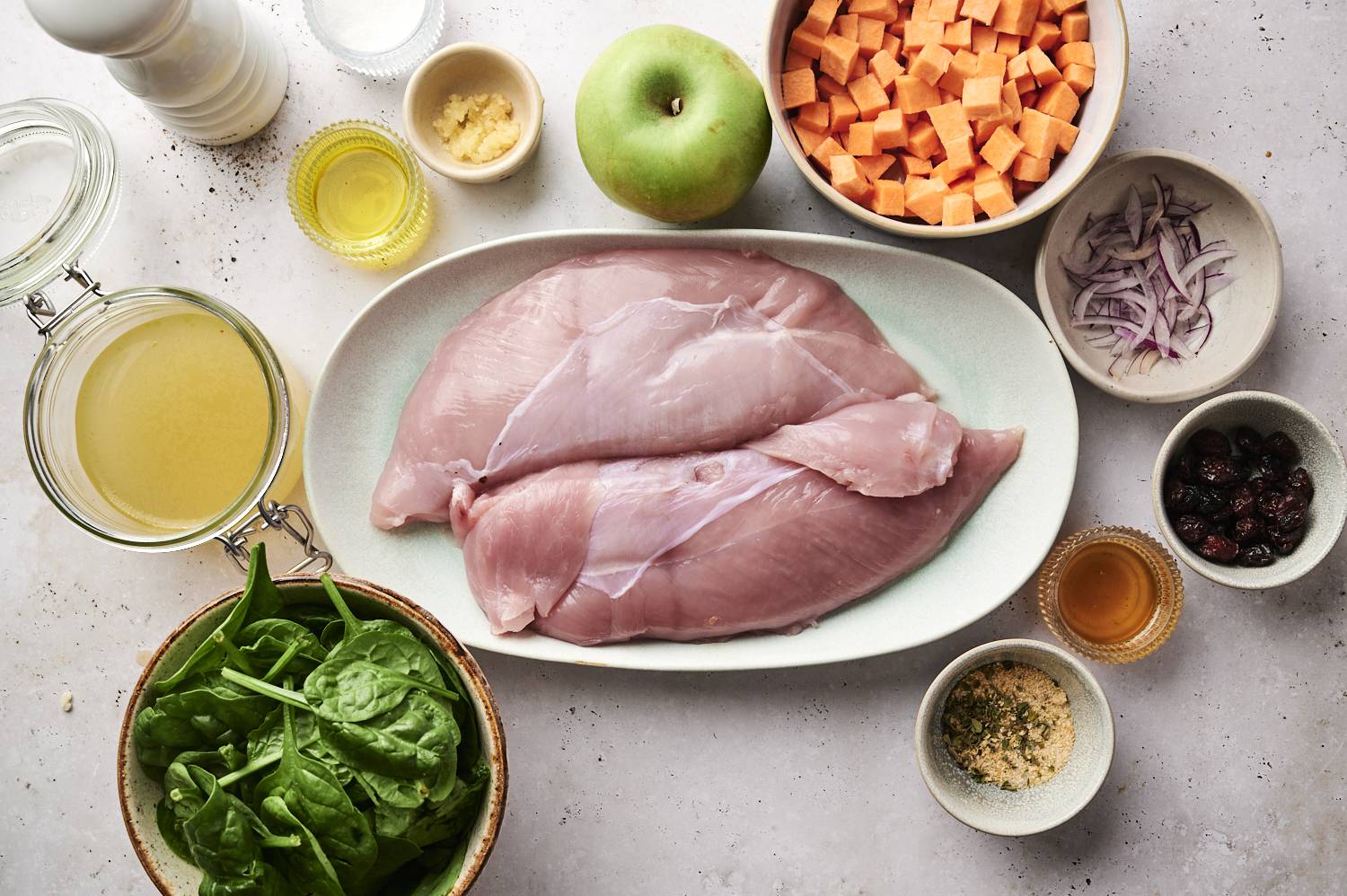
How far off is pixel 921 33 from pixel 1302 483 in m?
1.05

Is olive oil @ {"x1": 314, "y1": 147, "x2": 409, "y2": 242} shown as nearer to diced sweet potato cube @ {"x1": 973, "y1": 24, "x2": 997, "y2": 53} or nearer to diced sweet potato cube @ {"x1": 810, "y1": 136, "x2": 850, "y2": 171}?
diced sweet potato cube @ {"x1": 810, "y1": 136, "x2": 850, "y2": 171}

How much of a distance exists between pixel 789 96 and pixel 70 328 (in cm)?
133

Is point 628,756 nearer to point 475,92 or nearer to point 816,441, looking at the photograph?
point 816,441

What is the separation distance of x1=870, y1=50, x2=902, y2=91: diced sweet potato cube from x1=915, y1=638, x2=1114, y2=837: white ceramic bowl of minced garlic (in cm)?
102

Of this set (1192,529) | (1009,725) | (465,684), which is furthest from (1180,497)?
(465,684)

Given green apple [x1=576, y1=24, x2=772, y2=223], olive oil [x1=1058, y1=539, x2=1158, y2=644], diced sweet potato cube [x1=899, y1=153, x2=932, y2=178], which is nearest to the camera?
green apple [x1=576, y1=24, x2=772, y2=223]

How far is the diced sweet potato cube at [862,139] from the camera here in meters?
1.61

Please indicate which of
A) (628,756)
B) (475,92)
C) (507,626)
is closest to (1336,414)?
(628,756)

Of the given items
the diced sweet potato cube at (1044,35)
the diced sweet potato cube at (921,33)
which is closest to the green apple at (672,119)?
the diced sweet potato cube at (921,33)

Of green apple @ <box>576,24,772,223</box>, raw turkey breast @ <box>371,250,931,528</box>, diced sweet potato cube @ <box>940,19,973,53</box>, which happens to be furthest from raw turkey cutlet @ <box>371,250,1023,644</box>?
diced sweet potato cube @ <box>940,19,973,53</box>

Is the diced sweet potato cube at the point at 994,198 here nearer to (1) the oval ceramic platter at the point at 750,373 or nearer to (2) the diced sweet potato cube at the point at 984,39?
(1) the oval ceramic platter at the point at 750,373

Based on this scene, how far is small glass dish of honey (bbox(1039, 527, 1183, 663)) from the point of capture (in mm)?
1697

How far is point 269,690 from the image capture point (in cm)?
131

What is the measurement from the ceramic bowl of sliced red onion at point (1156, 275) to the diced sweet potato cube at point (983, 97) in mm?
235
